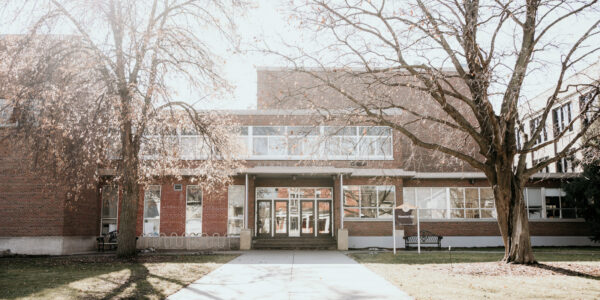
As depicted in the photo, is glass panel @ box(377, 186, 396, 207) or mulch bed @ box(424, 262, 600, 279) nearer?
mulch bed @ box(424, 262, 600, 279)

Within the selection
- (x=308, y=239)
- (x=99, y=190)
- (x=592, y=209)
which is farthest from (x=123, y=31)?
(x=592, y=209)

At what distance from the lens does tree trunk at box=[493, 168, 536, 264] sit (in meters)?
13.7

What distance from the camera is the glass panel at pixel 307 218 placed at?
81.5ft

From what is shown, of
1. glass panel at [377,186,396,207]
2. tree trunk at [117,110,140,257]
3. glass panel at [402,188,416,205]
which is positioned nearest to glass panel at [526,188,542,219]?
glass panel at [402,188,416,205]

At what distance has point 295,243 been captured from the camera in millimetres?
23188

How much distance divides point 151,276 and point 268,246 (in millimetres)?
11221

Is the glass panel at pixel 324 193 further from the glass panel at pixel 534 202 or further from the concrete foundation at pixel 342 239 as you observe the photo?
the glass panel at pixel 534 202

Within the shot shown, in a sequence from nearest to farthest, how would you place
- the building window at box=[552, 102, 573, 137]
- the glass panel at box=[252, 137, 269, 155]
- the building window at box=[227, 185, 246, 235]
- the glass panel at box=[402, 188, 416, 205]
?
1. the building window at box=[227, 185, 246, 235]
2. the glass panel at box=[252, 137, 269, 155]
3. the glass panel at box=[402, 188, 416, 205]
4. the building window at box=[552, 102, 573, 137]

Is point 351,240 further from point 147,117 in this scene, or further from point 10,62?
point 10,62

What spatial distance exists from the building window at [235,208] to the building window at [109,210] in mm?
5502

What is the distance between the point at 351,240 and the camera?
76.7 feet

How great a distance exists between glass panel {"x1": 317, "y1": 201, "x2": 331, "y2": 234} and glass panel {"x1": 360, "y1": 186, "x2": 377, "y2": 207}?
186cm

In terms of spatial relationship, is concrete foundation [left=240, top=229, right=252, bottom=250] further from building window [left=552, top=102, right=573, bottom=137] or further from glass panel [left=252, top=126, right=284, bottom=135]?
building window [left=552, top=102, right=573, bottom=137]

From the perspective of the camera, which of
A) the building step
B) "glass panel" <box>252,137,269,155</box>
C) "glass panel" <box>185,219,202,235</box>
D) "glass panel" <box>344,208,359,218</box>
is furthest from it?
"glass panel" <box>344,208,359,218</box>
